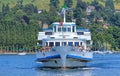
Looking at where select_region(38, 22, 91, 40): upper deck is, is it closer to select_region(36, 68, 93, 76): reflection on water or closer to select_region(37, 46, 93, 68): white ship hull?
select_region(37, 46, 93, 68): white ship hull

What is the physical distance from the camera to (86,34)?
138750 mm

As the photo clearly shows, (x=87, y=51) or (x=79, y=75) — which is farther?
(x=87, y=51)

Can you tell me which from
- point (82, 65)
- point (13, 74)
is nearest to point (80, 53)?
point (82, 65)

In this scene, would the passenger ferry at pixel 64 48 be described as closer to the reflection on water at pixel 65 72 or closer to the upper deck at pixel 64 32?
the upper deck at pixel 64 32

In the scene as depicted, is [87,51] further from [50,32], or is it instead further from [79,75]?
[79,75]

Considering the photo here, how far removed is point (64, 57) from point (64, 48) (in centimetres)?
180

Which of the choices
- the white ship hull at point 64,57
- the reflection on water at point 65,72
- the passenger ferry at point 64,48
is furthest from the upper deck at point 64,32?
the reflection on water at point 65,72

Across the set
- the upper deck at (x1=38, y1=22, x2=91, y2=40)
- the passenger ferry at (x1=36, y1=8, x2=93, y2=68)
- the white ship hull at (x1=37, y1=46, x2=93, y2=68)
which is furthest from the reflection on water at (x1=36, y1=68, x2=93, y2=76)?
the upper deck at (x1=38, y1=22, x2=91, y2=40)

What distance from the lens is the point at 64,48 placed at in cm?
12719

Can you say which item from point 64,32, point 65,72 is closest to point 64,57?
point 65,72

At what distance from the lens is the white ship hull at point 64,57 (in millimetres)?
127625

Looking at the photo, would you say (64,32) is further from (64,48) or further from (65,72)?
(65,72)

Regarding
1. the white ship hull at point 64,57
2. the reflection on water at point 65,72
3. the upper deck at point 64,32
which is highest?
the upper deck at point 64,32

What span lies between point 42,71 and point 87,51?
501 inches
